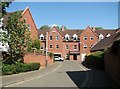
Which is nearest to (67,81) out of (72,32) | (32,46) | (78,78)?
(78,78)

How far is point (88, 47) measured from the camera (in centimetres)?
8769

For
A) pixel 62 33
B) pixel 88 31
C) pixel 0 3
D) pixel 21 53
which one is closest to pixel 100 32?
pixel 88 31

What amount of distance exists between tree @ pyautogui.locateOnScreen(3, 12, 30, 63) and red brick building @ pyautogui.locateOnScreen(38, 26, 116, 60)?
51517mm

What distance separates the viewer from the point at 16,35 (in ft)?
116

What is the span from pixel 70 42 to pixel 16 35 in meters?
55.6

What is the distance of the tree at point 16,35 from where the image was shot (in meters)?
35.0

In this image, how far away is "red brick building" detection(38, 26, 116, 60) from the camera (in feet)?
288

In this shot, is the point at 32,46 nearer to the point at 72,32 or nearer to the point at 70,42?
the point at 70,42

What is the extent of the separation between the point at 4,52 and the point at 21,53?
7.10 ft

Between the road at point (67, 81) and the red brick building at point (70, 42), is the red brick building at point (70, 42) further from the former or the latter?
the road at point (67, 81)

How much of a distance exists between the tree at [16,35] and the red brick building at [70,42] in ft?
169

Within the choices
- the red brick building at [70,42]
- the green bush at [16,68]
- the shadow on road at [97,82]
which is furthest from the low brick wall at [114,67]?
the red brick building at [70,42]

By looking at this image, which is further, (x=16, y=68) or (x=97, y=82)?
(x=16, y=68)

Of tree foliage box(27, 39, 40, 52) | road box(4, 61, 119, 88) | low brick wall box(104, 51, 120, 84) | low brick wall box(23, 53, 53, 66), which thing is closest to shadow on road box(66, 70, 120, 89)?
road box(4, 61, 119, 88)
